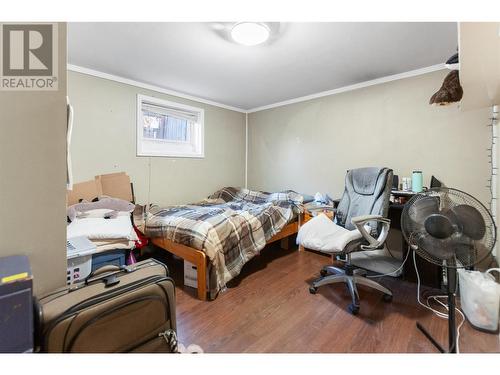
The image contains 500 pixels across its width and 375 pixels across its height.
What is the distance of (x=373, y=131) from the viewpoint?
2842mm

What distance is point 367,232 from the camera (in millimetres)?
1667

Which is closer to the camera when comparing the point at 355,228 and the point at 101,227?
the point at 101,227

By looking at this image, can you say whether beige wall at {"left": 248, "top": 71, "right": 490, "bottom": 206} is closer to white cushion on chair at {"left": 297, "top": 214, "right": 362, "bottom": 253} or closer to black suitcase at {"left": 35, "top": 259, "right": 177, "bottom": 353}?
white cushion on chair at {"left": 297, "top": 214, "right": 362, "bottom": 253}

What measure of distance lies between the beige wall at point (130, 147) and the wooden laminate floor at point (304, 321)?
1.46 meters

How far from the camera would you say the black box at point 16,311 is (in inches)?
23.7

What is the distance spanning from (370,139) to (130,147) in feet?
9.94

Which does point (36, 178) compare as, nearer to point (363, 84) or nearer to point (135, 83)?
point (135, 83)

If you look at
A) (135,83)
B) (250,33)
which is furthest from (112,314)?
(135,83)

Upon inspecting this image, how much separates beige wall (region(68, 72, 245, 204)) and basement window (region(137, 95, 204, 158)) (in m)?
0.08

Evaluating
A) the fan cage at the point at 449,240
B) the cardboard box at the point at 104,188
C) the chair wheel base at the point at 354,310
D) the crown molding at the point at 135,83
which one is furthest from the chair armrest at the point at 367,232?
the crown molding at the point at 135,83

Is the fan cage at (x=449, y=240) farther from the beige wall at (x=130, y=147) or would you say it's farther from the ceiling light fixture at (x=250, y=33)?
the beige wall at (x=130, y=147)

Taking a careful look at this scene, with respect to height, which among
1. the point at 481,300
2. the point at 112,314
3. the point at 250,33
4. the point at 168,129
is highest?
the point at 250,33
